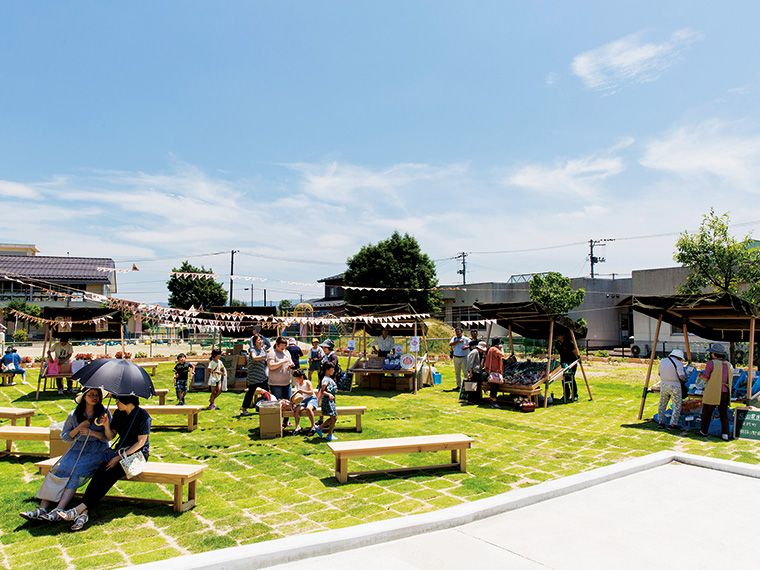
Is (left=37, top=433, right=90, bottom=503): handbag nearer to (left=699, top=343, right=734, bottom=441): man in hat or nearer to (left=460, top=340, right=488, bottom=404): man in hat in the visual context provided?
(left=699, top=343, right=734, bottom=441): man in hat

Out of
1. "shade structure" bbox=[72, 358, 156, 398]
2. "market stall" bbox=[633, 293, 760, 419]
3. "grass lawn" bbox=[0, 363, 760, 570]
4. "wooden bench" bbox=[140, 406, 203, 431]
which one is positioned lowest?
"grass lawn" bbox=[0, 363, 760, 570]

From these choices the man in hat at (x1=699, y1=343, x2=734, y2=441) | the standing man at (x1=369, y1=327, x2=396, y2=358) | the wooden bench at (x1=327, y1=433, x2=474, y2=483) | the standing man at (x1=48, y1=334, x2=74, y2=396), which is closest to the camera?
the wooden bench at (x1=327, y1=433, x2=474, y2=483)

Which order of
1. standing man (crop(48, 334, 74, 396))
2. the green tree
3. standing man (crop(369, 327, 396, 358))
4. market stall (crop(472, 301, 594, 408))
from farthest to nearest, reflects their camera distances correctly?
the green tree → standing man (crop(369, 327, 396, 358)) → standing man (crop(48, 334, 74, 396)) → market stall (crop(472, 301, 594, 408))

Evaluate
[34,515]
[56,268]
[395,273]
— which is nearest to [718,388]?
[34,515]

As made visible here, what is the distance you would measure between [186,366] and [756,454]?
10788 millimetres

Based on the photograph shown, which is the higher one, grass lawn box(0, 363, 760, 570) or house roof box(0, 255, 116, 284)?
house roof box(0, 255, 116, 284)

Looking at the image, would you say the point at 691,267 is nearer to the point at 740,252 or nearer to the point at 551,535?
the point at 740,252

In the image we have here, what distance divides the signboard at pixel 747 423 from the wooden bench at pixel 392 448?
17.3 feet

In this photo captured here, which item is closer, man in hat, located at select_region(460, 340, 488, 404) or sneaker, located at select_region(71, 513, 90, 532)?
sneaker, located at select_region(71, 513, 90, 532)

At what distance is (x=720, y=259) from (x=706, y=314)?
34.6ft

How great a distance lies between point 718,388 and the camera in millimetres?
8086

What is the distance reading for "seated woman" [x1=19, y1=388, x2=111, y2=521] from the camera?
15.0ft

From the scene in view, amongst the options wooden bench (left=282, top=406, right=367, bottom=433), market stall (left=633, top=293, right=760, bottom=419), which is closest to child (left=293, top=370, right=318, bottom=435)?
wooden bench (left=282, top=406, right=367, bottom=433)

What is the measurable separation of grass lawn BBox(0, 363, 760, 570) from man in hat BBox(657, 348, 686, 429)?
1.71 feet
